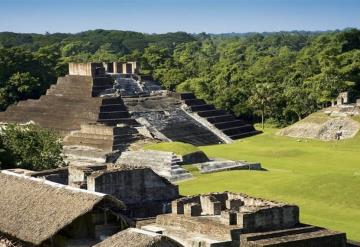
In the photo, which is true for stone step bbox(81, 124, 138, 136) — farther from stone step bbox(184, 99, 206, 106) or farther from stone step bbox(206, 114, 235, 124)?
stone step bbox(184, 99, 206, 106)

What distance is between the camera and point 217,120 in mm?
51969

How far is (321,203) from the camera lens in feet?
91.1

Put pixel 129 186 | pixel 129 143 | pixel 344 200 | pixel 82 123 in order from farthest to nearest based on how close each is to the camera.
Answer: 1. pixel 82 123
2. pixel 129 143
3. pixel 344 200
4. pixel 129 186

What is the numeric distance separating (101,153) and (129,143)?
3056 millimetres

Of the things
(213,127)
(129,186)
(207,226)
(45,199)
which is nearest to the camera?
(207,226)

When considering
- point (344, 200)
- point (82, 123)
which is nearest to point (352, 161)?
point (344, 200)

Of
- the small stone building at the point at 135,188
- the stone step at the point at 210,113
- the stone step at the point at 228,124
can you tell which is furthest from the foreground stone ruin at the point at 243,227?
the stone step at the point at 210,113

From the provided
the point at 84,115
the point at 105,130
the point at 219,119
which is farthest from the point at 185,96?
the point at 105,130

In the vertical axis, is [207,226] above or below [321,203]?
above

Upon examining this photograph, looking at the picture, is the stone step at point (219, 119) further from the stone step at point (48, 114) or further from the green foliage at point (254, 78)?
the stone step at point (48, 114)

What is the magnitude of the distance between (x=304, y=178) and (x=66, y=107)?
71.6 feet

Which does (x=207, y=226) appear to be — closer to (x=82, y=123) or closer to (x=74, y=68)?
(x=82, y=123)

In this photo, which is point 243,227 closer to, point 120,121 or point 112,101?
point 120,121

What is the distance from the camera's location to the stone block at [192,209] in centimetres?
1788
